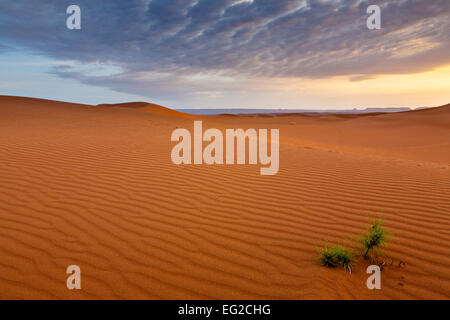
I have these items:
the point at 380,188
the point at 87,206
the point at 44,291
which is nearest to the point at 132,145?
the point at 87,206

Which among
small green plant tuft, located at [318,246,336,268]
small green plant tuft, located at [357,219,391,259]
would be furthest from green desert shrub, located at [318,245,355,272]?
small green plant tuft, located at [357,219,391,259]

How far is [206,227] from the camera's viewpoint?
125 inches

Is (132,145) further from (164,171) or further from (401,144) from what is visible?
(401,144)

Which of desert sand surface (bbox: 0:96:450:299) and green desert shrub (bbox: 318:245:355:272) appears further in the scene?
green desert shrub (bbox: 318:245:355:272)

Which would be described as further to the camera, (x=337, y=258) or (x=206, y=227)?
(x=206, y=227)

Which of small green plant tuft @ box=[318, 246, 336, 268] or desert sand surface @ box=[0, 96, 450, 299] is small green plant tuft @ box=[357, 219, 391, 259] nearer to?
desert sand surface @ box=[0, 96, 450, 299]

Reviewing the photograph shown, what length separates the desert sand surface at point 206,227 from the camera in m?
2.27

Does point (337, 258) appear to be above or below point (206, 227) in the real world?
below

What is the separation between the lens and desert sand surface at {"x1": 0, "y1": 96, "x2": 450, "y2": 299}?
2270 millimetres

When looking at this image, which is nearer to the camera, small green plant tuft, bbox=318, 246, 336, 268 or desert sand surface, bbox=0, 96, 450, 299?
desert sand surface, bbox=0, 96, 450, 299

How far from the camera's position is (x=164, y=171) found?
5.37 meters

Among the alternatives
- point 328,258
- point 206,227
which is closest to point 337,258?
point 328,258

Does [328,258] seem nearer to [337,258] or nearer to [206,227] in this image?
[337,258]
